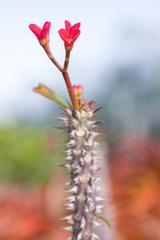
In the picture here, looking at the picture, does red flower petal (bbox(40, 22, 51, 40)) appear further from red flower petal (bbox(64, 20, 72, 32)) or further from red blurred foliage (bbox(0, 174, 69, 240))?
red blurred foliage (bbox(0, 174, 69, 240))

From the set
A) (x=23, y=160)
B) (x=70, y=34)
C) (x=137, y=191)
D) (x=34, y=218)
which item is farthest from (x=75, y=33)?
(x=23, y=160)

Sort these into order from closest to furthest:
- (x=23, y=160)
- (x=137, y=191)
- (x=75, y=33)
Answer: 1. (x=75, y=33)
2. (x=137, y=191)
3. (x=23, y=160)

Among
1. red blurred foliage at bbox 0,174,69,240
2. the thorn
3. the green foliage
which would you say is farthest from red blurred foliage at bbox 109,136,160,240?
the green foliage

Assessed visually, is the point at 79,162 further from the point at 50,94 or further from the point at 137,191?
the point at 137,191

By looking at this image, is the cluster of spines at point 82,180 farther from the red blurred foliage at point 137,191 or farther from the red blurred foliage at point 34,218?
the red blurred foliage at point 34,218

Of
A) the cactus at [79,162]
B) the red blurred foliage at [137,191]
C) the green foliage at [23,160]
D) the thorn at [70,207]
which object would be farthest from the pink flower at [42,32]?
the green foliage at [23,160]

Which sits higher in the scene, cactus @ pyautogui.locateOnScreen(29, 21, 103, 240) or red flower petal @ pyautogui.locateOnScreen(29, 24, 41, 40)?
red flower petal @ pyautogui.locateOnScreen(29, 24, 41, 40)
